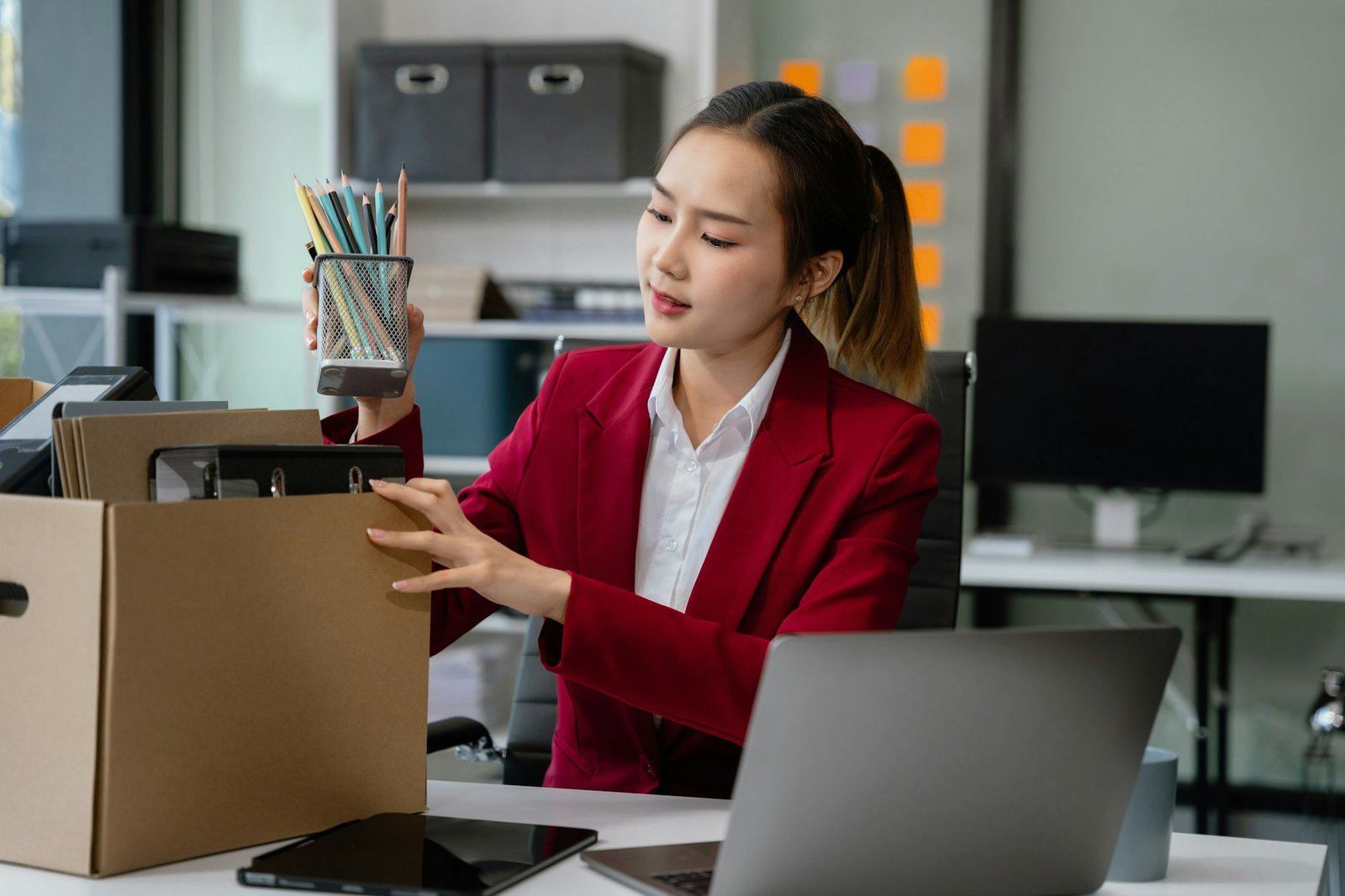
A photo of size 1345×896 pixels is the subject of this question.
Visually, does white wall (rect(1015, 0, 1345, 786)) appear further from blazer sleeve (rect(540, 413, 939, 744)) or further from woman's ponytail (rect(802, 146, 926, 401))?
blazer sleeve (rect(540, 413, 939, 744))

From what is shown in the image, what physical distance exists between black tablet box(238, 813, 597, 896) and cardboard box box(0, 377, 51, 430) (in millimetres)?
429

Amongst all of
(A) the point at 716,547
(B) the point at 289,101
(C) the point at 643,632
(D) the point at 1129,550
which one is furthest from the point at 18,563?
(B) the point at 289,101

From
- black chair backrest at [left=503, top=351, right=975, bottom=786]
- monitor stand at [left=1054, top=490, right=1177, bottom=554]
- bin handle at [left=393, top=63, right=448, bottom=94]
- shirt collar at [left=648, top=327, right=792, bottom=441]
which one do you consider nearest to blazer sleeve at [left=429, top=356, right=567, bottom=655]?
shirt collar at [left=648, top=327, right=792, bottom=441]

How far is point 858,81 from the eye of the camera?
3516 mm

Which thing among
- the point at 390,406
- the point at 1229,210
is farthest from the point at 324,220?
the point at 1229,210

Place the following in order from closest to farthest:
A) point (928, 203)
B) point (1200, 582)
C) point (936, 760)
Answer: point (936, 760) < point (1200, 582) < point (928, 203)

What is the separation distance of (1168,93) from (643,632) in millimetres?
2774

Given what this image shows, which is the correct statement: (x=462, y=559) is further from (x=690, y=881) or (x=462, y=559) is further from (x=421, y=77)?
(x=421, y=77)

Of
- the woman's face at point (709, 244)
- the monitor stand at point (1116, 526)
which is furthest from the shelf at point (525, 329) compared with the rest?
the woman's face at point (709, 244)

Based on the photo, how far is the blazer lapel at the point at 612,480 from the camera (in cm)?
134

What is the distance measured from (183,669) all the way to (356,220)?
14.7 inches

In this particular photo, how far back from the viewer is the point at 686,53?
3332mm

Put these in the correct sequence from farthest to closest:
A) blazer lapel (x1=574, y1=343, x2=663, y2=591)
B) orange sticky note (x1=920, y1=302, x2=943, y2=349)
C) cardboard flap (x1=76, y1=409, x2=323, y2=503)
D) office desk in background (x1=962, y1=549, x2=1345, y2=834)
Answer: orange sticky note (x1=920, y1=302, x2=943, y2=349) → office desk in background (x1=962, y1=549, x2=1345, y2=834) → blazer lapel (x1=574, y1=343, x2=663, y2=591) → cardboard flap (x1=76, y1=409, x2=323, y2=503)

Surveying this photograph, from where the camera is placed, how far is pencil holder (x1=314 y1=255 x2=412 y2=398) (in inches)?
42.4
